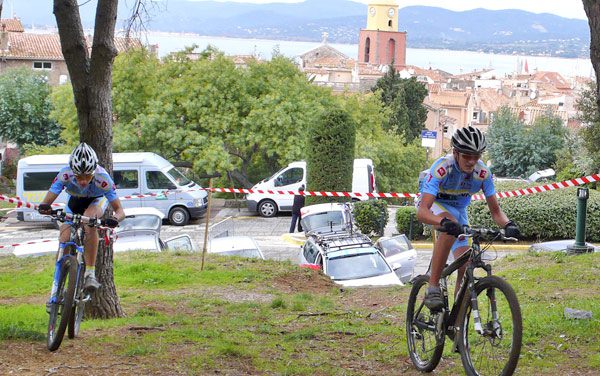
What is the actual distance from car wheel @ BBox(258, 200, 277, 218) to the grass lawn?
1937cm

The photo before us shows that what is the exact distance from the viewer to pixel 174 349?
25.4 feet

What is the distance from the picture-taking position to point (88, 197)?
8219 millimetres

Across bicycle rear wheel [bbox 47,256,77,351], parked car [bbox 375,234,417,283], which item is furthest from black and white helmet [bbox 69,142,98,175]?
parked car [bbox 375,234,417,283]

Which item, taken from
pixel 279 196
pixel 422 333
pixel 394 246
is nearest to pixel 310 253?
pixel 394 246

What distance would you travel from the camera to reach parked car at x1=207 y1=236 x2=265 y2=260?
1794cm

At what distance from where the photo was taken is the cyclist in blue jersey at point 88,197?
25.9ft

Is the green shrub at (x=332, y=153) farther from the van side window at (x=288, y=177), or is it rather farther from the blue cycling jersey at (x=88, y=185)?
the blue cycling jersey at (x=88, y=185)

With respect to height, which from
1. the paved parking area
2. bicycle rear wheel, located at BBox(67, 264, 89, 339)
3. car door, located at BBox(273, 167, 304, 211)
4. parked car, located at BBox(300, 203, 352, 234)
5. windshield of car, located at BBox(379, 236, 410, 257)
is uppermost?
bicycle rear wheel, located at BBox(67, 264, 89, 339)

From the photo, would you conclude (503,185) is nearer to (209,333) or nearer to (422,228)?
(422,228)

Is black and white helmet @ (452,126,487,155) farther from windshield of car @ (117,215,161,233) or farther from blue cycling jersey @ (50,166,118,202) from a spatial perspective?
windshield of car @ (117,215,161,233)

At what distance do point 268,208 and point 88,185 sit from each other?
26020 mm

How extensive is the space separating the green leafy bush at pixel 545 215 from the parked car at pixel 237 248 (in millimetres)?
7023

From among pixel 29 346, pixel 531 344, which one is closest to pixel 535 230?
pixel 531 344

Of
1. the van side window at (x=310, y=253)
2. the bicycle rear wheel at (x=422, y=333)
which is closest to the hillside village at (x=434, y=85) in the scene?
the van side window at (x=310, y=253)
